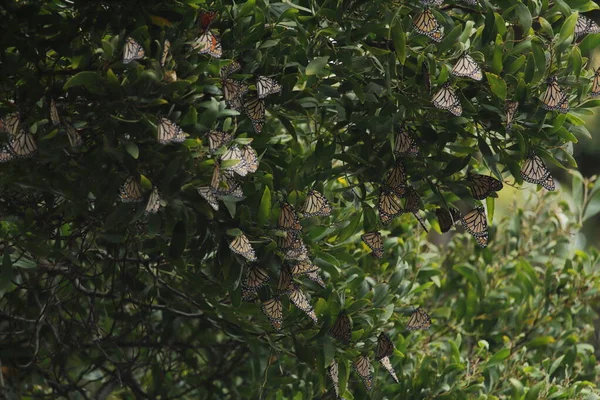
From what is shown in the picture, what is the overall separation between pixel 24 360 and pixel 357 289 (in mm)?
1223

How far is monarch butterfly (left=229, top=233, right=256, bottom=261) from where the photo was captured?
1839mm

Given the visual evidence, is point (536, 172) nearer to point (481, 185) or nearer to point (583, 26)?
point (481, 185)

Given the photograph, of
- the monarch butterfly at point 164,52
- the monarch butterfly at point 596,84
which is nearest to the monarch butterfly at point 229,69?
the monarch butterfly at point 164,52

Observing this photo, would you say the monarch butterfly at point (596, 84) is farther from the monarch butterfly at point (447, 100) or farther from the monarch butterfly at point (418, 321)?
the monarch butterfly at point (418, 321)

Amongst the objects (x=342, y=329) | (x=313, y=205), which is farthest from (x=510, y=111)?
(x=342, y=329)

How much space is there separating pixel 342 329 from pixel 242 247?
50cm

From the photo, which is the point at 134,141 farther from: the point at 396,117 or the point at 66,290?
the point at 66,290

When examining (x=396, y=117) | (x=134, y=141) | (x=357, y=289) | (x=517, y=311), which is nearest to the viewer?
(x=134, y=141)

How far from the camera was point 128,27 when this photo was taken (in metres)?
1.89

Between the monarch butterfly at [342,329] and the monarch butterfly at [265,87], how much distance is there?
2.15 ft

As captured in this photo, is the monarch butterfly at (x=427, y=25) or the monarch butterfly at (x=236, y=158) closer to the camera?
the monarch butterfly at (x=236, y=158)

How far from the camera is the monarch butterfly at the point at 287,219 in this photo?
1942mm

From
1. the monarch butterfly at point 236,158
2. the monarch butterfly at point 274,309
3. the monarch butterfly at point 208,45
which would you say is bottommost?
the monarch butterfly at point 274,309

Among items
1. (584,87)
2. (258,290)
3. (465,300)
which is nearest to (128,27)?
(258,290)
